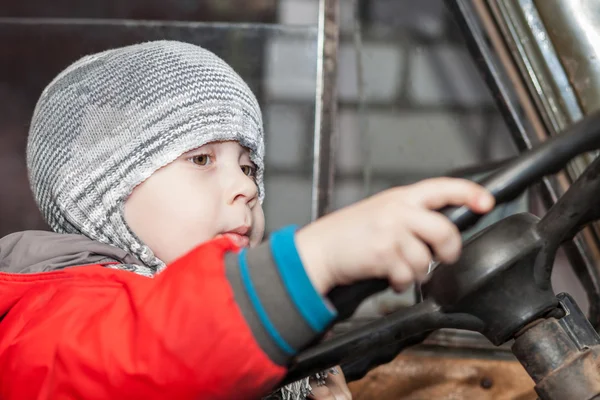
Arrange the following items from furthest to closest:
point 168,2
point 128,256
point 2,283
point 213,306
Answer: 1. point 168,2
2. point 128,256
3. point 2,283
4. point 213,306

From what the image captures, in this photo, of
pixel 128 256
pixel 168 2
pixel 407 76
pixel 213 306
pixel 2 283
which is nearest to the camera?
pixel 213 306

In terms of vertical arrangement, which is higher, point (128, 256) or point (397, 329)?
point (128, 256)

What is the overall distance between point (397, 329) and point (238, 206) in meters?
0.34

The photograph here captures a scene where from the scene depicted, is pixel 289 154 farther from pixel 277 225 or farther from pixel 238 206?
pixel 238 206

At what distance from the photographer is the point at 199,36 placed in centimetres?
172

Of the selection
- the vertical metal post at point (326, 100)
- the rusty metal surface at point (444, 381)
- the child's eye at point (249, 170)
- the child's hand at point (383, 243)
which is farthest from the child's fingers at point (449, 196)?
the vertical metal post at point (326, 100)

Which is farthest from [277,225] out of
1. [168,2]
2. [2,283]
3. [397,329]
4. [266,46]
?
[397,329]

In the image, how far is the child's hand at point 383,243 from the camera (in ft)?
1.55

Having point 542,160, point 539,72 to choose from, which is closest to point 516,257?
point 542,160

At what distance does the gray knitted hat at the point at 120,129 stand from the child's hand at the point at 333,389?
30 cm

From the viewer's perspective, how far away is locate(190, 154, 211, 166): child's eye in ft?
2.85

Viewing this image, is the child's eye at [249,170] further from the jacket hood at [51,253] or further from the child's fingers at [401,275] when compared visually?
the child's fingers at [401,275]

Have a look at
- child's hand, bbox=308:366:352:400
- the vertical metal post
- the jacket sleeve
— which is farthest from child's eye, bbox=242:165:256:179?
the vertical metal post

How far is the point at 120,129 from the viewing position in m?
0.87
